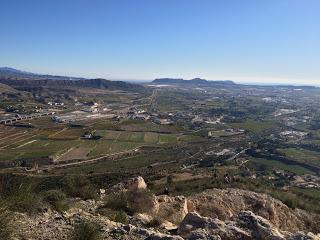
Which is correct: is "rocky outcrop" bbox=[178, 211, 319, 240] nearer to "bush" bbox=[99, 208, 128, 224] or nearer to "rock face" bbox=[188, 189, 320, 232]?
"bush" bbox=[99, 208, 128, 224]

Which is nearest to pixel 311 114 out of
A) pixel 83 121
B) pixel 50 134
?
pixel 83 121

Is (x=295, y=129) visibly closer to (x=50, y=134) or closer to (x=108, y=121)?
(x=108, y=121)

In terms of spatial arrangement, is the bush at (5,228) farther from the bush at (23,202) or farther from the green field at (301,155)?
the green field at (301,155)

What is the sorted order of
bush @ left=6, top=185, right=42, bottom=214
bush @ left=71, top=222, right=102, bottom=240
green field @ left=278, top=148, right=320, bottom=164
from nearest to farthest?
bush @ left=71, top=222, right=102, bottom=240 < bush @ left=6, top=185, right=42, bottom=214 < green field @ left=278, top=148, right=320, bottom=164

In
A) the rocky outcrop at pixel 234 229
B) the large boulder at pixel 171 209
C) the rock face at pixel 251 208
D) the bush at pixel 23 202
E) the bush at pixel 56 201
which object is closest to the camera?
the rocky outcrop at pixel 234 229

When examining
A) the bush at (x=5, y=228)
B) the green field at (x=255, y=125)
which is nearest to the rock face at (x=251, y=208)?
the bush at (x=5, y=228)

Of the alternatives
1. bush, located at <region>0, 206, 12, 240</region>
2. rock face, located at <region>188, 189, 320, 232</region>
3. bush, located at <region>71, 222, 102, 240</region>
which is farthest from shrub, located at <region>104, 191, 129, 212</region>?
Result: bush, located at <region>0, 206, 12, 240</region>

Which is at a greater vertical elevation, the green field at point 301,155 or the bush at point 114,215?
the bush at point 114,215

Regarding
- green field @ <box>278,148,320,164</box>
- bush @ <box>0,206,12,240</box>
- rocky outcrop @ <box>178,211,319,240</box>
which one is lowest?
green field @ <box>278,148,320,164</box>

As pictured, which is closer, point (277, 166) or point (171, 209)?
point (171, 209)

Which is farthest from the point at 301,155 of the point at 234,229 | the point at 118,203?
the point at 234,229

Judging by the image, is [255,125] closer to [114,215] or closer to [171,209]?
[171,209]

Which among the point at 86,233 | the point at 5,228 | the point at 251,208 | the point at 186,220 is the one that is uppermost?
the point at 5,228
